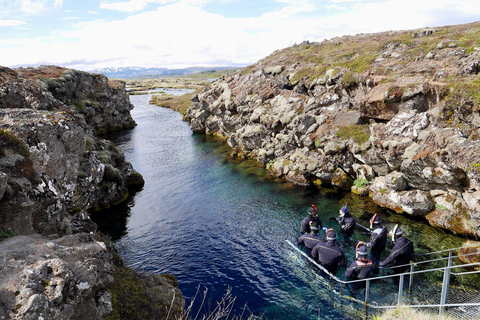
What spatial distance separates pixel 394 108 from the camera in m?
34.9

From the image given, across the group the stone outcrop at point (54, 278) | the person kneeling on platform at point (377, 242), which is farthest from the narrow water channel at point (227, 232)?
the stone outcrop at point (54, 278)

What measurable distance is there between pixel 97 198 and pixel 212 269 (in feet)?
66.0

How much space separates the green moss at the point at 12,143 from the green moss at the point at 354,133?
33181 millimetres

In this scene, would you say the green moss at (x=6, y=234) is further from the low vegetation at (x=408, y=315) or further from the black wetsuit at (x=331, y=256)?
the black wetsuit at (x=331, y=256)

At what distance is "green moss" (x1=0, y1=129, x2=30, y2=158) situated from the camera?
15023mm

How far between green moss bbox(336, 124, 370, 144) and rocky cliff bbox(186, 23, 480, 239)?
13cm

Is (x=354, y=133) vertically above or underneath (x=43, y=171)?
underneath

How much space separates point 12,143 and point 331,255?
20.6m

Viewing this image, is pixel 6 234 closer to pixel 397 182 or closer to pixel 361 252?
pixel 361 252

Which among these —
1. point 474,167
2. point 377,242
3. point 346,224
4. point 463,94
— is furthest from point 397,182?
point 463,94

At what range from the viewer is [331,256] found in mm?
20609

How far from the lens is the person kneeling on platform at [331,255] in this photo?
20.6 metres

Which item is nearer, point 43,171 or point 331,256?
point 43,171

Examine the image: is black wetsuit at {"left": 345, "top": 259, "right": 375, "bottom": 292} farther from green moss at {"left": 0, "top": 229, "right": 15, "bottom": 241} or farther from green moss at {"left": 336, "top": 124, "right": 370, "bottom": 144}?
green moss at {"left": 336, "top": 124, "right": 370, "bottom": 144}
